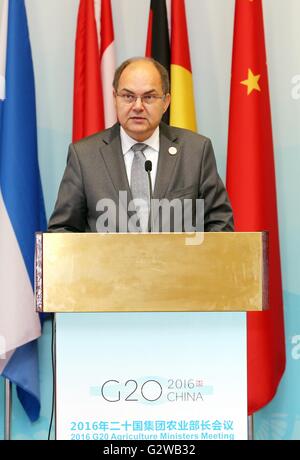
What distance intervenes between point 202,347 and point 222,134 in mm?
2130

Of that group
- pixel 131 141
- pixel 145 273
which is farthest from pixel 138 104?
pixel 145 273

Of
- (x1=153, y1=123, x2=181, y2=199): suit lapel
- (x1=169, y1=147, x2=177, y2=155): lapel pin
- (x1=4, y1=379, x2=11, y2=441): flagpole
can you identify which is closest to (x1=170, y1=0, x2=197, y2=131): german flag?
(x1=153, y1=123, x2=181, y2=199): suit lapel

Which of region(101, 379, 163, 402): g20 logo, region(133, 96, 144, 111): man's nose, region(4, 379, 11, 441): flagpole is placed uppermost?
region(133, 96, 144, 111): man's nose

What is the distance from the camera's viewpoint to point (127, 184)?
2432 millimetres

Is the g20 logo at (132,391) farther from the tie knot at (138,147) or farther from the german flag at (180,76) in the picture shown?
the german flag at (180,76)

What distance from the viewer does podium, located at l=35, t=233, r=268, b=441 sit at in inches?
68.1

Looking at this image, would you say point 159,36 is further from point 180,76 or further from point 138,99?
point 138,99

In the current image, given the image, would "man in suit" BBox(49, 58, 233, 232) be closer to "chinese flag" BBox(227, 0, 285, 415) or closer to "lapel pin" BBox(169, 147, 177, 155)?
"lapel pin" BBox(169, 147, 177, 155)

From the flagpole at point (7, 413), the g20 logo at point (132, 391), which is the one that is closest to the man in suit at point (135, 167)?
the g20 logo at point (132, 391)

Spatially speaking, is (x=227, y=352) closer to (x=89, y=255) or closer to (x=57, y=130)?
(x=89, y=255)

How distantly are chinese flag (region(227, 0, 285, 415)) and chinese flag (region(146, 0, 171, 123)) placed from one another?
34 cm

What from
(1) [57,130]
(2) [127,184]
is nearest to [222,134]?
(1) [57,130]

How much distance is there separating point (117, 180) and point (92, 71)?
1.23 meters

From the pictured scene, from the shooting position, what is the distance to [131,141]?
2.57 metres
